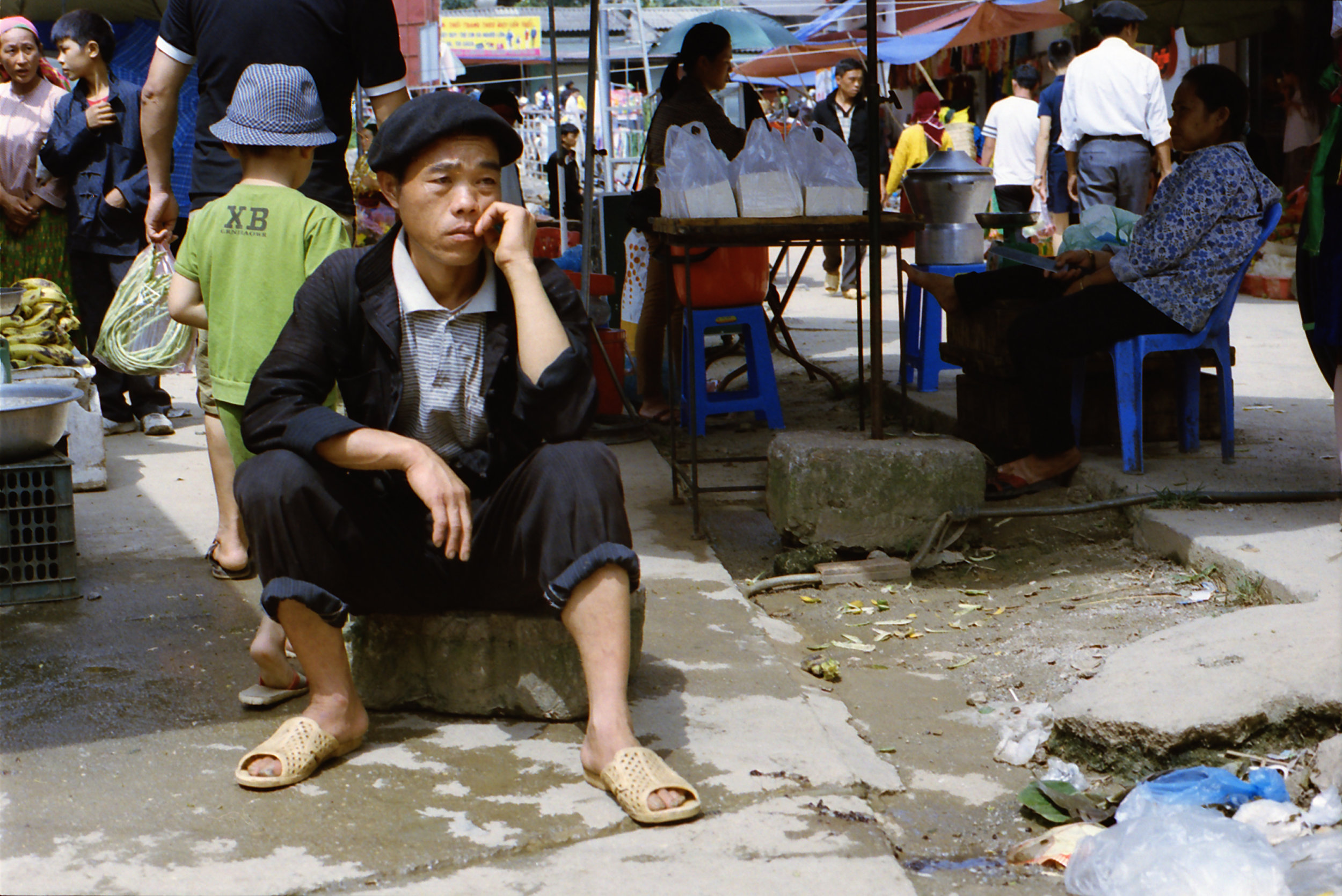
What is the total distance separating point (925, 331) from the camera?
6754 mm

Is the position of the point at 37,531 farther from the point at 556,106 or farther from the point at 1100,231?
the point at 556,106

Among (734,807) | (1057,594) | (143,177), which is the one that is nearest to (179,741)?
(734,807)

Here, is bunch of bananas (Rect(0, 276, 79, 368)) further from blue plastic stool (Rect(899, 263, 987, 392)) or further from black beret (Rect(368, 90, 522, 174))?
blue plastic stool (Rect(899, 263, 987, 392))

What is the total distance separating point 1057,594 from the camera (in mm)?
4062

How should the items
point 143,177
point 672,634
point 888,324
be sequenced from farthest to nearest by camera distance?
point 888,324 < point 143,177 < point 672,634

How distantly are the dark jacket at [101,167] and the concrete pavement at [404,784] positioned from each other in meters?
2.96

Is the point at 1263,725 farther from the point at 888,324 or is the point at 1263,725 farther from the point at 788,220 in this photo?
the point at 888,324

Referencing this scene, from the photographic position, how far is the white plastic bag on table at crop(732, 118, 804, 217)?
15.3 ft

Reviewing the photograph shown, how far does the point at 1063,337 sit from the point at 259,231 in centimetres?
291

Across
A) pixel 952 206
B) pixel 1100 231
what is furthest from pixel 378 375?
pixel 952 206

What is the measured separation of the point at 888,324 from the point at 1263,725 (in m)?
7.31

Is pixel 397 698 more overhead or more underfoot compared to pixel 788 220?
more underfoot

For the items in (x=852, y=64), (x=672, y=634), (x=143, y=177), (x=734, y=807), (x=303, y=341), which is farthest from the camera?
(x=852, y=64)

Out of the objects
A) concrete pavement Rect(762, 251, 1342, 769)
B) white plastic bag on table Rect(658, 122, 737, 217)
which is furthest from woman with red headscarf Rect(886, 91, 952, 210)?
white plastic bag on table Rect(658, 122, 737, 217)
